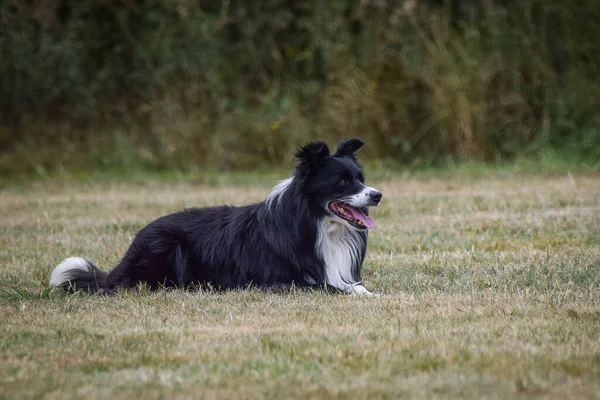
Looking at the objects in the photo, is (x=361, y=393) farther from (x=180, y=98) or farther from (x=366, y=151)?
(x=180, y=98)

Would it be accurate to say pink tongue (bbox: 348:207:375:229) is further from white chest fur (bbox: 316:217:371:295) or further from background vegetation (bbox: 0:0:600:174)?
background vegetation (bbox: 0:0:600:174)

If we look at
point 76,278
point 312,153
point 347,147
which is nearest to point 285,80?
point 347,147

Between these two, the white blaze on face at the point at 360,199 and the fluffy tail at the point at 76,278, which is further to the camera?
the fluffy tail at the point at 76,278

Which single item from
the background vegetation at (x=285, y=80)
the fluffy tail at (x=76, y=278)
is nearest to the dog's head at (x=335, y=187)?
the fluffy tail at (x=76, y=278)

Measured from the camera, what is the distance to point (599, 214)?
385 inches

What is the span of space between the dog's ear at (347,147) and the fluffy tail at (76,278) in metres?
1.86

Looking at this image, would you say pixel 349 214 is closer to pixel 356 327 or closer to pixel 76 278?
pixel 356 327

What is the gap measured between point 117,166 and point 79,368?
36.6 ft

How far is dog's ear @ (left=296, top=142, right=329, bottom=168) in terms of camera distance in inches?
258

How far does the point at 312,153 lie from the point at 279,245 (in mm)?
657

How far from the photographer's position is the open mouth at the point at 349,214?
6.59 metres

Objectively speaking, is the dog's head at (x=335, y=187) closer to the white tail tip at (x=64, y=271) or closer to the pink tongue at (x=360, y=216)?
the pink tongue at (x=360, y=216)

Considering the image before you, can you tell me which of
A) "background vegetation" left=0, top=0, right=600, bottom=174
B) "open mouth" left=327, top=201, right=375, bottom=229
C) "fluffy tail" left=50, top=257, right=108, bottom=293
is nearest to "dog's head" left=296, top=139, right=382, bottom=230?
"open mouth" left=327, top=201, right=375, bottom=229

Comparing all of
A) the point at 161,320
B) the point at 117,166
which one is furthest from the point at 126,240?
the point at 117,166
